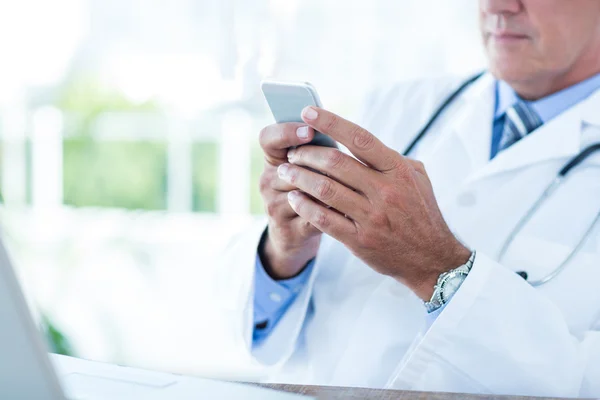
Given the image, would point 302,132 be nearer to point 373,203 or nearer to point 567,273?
point 373,203

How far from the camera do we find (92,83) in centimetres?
302

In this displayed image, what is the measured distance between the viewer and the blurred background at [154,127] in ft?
7.94

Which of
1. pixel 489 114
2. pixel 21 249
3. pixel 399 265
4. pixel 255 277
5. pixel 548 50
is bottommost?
pixel 21 249

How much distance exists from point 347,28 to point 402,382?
180 cm

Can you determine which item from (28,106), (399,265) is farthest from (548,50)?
(28,106)

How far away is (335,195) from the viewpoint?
771mm

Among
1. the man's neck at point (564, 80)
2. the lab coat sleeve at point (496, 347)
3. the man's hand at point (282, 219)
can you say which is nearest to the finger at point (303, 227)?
the man's hand at point (282, 219)

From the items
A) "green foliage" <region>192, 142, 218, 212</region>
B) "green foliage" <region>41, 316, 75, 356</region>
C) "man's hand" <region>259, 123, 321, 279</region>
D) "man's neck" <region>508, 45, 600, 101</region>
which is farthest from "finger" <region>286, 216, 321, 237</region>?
"green foliage" <region>192, 142, 218, 212</region>

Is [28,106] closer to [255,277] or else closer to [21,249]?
[21,249]

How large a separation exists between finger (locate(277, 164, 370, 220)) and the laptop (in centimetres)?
27

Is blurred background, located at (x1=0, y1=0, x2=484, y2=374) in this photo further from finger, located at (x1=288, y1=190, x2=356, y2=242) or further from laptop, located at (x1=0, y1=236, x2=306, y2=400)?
laptop, located at (x1=0, y1=236, x2=306, y2=400)

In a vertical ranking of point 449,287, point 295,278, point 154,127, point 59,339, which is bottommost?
point 59,339

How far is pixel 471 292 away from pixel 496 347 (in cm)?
7

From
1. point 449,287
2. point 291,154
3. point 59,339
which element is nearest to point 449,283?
point 449,287
